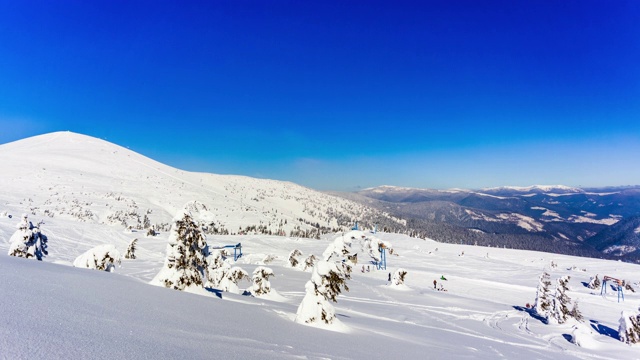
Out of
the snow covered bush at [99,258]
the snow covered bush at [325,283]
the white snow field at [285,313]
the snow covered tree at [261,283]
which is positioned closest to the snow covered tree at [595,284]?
the white snow field at [285,313]

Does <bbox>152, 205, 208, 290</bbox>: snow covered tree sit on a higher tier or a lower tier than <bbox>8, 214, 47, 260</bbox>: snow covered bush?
higher

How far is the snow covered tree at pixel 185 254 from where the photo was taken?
33.4ft

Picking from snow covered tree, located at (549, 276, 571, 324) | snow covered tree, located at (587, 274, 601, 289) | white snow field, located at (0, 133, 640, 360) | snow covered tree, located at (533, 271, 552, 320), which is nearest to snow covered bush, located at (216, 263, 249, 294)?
white snow field, located at (0, 133, 640, 360)

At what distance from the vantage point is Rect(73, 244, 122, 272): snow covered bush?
40.6 feet

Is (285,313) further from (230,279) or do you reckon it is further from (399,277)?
(399,277)

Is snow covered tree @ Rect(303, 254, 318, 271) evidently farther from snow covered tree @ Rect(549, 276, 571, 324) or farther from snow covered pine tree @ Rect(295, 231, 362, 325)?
snow covered pine tree @ Rect(295, 231, 362, 325)

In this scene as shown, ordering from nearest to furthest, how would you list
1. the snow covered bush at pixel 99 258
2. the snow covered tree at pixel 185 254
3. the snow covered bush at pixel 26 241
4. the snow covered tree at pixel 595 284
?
the snow covered tree at pixel 185 254
the snow covered bush at pixel 99 258
the snow covered bush at pixel 26 241
the snow covered tree at pixel 595 284

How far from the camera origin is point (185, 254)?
10961 mm

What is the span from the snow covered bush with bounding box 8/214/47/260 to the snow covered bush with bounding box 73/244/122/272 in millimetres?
5380

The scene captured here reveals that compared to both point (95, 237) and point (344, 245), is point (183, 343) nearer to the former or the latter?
point (344, 245)

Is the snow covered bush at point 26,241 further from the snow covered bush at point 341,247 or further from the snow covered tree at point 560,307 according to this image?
the snow covered tree at point 560,307

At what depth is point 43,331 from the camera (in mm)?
2842

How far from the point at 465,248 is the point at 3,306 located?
271 ft

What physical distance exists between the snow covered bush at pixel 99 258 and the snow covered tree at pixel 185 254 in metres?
3.54
